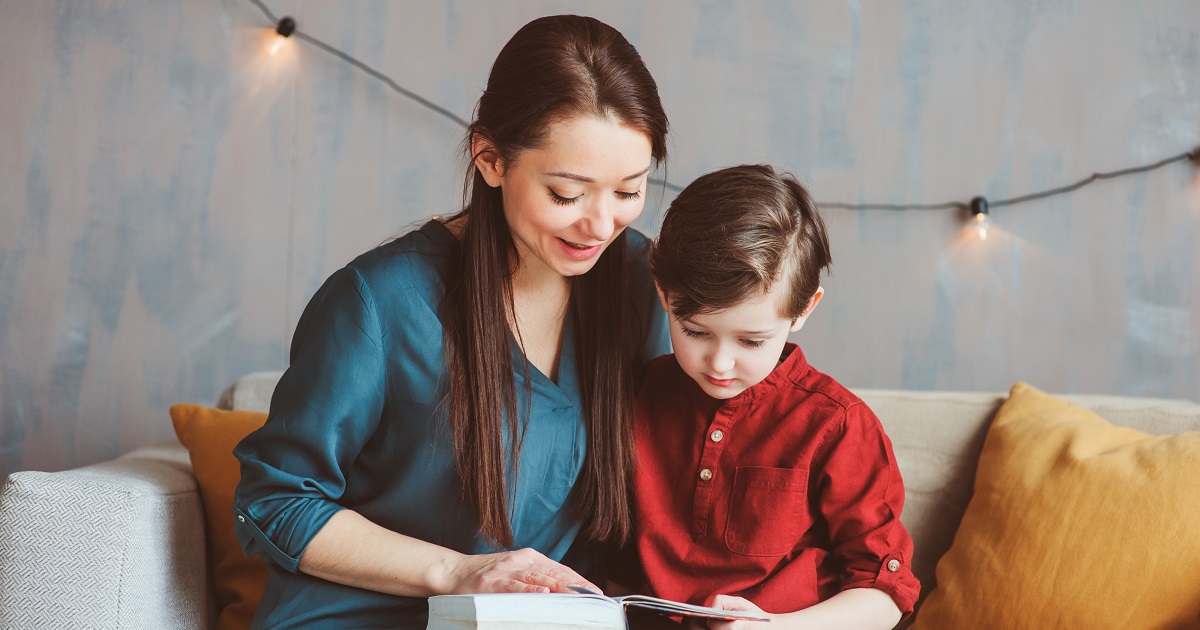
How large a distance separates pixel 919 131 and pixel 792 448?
116cm

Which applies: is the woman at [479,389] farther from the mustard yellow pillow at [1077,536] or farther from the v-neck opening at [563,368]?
the mustard yellow pillow at [1077,536]

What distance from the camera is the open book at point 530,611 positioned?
93 cm

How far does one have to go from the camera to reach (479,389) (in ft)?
4.01

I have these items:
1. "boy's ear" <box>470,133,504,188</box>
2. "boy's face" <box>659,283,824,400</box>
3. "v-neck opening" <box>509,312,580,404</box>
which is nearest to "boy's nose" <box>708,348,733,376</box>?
"boy's face" <box>659,283,824,400</box>

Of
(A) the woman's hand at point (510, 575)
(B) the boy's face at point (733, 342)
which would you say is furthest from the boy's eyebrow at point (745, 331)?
(A) the woman's hand at point (510, 575)

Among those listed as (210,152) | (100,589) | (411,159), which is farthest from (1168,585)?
(210,152)

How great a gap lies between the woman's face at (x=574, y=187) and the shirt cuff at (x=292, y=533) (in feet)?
1.34

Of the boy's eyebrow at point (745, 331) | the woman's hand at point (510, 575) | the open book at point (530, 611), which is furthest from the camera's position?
the boy's eyebrow at point (745, 331)

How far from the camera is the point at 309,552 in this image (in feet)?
3.90

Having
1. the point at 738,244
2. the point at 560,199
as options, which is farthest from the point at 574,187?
the point at 738,244

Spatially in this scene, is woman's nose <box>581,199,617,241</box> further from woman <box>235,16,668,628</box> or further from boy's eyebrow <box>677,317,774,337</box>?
boy's eyebrow <box>677,317,774,337</box>

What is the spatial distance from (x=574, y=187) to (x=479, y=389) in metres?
0.28

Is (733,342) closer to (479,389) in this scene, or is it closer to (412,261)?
(479,389)

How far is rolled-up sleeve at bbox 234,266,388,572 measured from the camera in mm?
1180
